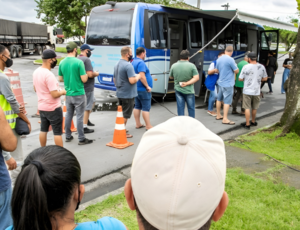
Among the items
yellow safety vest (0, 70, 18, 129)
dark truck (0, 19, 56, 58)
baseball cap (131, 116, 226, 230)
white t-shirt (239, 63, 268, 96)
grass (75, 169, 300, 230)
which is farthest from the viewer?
dark truck (0, 19, 56, 58)

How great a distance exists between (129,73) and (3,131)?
376 cm

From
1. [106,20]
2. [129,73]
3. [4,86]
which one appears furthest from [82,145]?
[106,20]

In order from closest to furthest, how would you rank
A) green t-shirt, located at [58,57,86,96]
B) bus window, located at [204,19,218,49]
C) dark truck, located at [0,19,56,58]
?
green t-shirt, located at [58,57,86,96] → bus window, located at [204,19,218,49] → dark truck, located at [0,19,56,58]

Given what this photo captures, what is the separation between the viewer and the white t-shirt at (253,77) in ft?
21.4

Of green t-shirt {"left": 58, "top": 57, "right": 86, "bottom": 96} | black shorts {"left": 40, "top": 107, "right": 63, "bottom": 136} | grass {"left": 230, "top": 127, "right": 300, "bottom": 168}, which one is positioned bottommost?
grass {"left": 230, "top": 127, "right": 300, "bottom": 168}

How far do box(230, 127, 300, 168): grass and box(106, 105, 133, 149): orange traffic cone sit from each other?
7.07 feet

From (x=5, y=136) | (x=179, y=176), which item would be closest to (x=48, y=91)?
(x=5, y=136)

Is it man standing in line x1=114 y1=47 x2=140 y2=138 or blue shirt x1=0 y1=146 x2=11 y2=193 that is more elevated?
man standing in line x1=114 y1=47 x2=140 y2=138

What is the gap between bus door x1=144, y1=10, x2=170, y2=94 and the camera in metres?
8.91

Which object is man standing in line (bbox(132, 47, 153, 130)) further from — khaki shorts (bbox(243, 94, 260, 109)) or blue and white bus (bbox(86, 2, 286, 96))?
blue and white bus (bbox(86, 2, 286, 96))

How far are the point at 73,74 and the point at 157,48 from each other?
455 cm

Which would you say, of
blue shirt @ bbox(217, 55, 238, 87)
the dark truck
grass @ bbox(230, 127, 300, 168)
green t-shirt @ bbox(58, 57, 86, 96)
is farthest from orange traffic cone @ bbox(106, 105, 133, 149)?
the dark truck

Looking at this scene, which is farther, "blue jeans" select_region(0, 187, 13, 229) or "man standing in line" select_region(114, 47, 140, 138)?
"man standing in line" select_region(114, 47, 140, 138)

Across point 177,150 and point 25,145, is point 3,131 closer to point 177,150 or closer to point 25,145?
point 177,150
